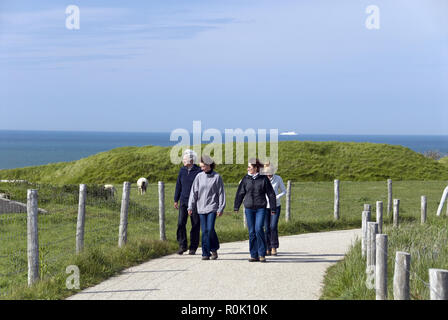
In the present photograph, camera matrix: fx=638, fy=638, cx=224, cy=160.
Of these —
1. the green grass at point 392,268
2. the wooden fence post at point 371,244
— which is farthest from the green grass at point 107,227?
the wooden fence post at point 371,244

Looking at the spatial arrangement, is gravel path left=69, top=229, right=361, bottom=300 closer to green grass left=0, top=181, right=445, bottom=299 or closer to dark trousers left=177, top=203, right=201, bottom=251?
dark trousers left=177, top=203, right=201, bottom=251

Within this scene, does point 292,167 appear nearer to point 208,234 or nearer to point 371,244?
point 208,234

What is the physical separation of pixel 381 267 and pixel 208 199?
5.47 m

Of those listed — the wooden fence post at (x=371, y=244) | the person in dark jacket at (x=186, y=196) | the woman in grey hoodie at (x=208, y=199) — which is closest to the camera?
the wooden fence post at (x=371, y=244)

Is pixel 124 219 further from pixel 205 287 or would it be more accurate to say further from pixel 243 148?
pixel 243 148

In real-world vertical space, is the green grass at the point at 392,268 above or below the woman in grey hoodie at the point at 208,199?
below

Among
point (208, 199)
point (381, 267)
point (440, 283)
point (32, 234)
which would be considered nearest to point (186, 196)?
point (208, 199)

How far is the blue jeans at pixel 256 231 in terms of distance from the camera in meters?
12.6

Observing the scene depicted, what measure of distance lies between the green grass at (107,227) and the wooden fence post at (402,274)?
5058 millimetres

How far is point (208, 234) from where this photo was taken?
12977 mm

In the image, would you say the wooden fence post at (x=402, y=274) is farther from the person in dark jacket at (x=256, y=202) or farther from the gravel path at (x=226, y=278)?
the person in dark jacket at (x=256, y=202)

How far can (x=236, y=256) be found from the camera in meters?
13.6
